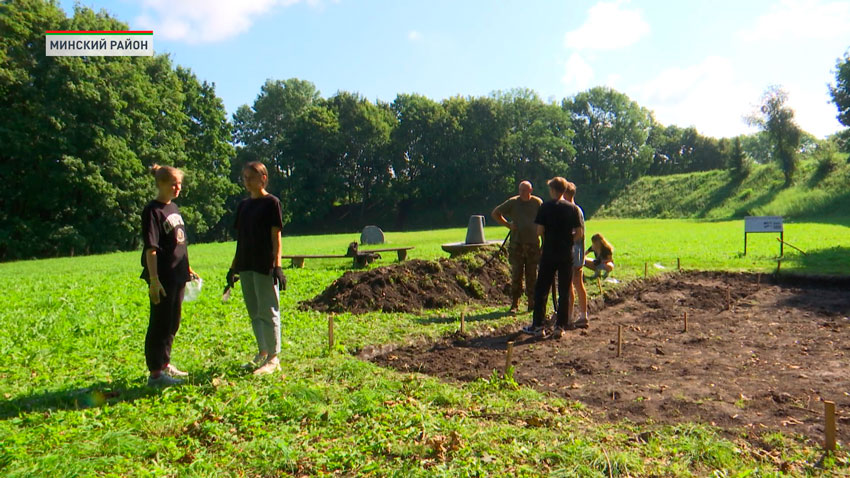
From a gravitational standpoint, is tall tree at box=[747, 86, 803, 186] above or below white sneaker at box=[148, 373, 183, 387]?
above

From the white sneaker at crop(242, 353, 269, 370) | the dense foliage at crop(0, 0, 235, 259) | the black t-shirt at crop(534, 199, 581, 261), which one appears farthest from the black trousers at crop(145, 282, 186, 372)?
the dense foliage at crop(0, 0, 235, 259)

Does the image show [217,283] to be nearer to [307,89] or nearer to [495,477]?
[495,477]

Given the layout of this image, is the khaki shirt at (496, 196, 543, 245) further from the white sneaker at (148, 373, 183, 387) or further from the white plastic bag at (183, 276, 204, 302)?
the white sneaker at (148, 373, 183, 387)

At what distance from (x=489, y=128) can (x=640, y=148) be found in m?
20.7

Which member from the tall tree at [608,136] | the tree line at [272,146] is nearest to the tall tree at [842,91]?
the tree line at [272,146]

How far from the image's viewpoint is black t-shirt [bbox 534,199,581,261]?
7.24 m

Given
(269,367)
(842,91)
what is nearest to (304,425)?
(269,367)

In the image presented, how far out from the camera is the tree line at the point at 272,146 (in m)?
30.1

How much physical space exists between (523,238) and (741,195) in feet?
140

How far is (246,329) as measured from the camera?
293 inches

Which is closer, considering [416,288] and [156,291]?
[156,291]

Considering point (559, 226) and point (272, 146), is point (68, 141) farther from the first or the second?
point (559, 226)

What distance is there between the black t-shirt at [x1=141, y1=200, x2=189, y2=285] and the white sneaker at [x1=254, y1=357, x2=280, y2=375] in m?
1.10

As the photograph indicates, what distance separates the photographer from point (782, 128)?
42.9m
